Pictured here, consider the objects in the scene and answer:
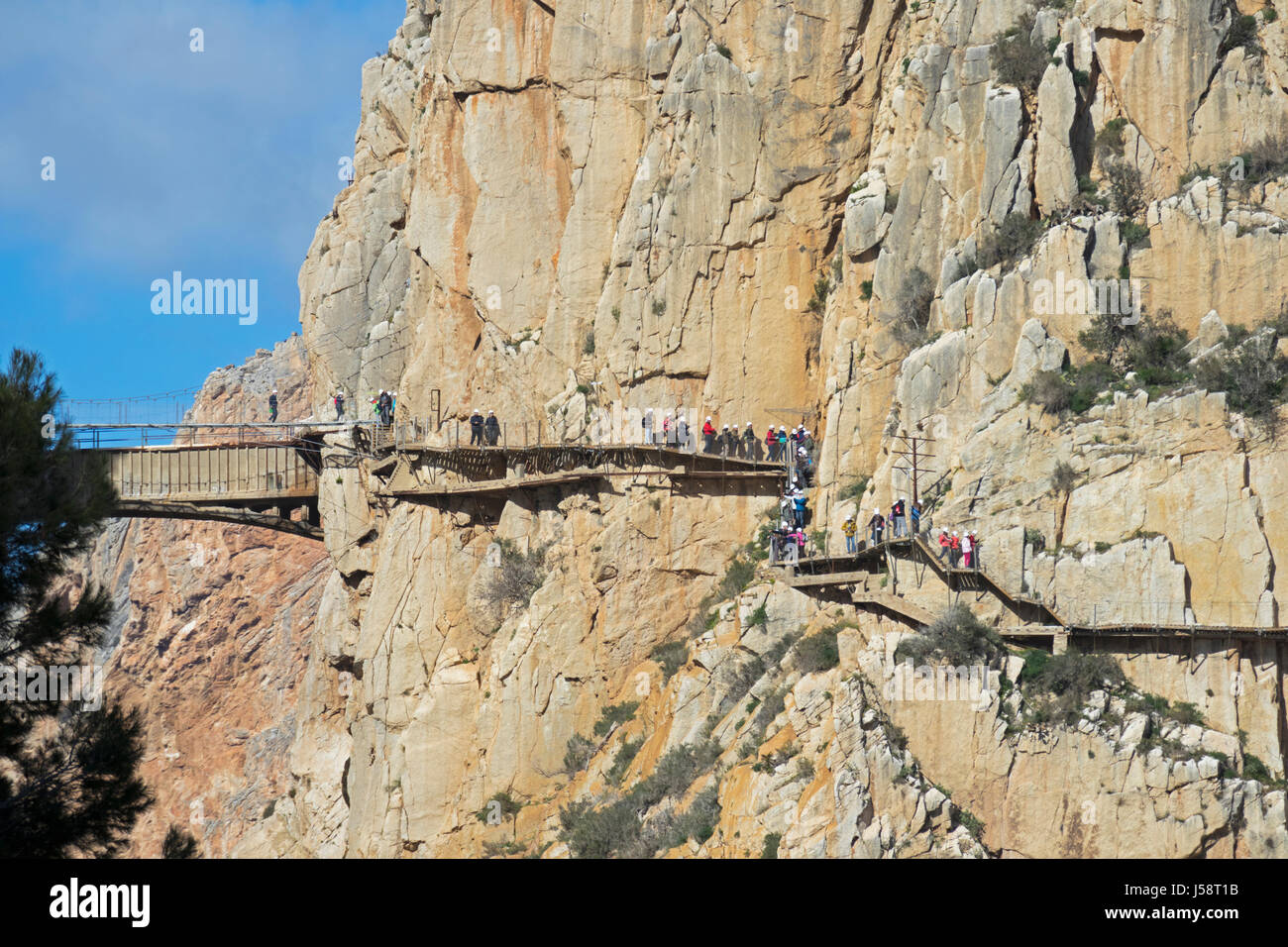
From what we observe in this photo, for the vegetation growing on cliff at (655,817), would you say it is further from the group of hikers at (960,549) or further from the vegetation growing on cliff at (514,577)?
the vegetation growing on cliff at (514,577)

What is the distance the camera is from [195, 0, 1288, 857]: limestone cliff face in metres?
40.2

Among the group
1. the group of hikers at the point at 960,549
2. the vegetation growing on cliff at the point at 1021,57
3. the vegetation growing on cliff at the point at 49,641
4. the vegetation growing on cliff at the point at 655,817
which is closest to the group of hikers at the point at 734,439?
the group of hikers at the point at 960,549

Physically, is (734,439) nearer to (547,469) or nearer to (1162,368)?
(547,469)

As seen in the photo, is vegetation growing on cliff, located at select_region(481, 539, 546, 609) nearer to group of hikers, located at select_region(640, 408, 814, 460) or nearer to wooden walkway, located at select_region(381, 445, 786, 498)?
wooden walkway, located at select_region(381, 445, 786, 498)

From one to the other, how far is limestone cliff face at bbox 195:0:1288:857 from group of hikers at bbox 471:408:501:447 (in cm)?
132

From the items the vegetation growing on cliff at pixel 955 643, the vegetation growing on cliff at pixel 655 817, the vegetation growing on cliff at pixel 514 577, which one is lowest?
the vegetation growing on cliff at pixel 655 817

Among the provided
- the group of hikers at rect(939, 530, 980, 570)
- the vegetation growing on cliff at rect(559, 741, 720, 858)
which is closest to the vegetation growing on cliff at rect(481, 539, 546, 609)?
the vegetation growing on cliff at rect(559, 741, 720, 858)

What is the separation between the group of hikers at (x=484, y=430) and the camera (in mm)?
56375

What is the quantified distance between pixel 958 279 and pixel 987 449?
17.7 feet

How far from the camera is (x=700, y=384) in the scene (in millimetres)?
53312

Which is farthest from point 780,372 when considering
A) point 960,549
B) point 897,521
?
point 960,549

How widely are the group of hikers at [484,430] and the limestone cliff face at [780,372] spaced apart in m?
1.32
